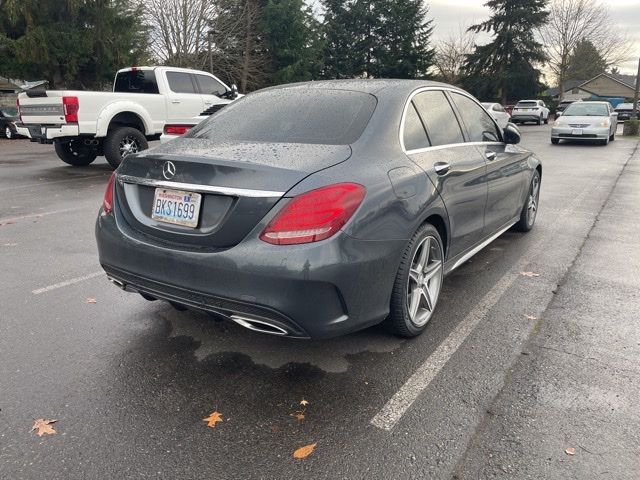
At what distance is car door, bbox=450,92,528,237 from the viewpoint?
13.9 ft

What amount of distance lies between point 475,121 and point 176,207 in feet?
9.19

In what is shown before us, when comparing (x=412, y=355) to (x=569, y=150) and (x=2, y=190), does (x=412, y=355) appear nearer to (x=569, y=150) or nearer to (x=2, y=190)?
(x=2, y=190)

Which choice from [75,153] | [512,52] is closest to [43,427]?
[75,153]

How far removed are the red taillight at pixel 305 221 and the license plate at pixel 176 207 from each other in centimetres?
42

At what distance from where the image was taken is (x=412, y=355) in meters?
3.10

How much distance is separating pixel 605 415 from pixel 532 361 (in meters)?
0.55

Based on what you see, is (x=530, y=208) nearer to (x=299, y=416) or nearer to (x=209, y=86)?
(x=299, y=416)

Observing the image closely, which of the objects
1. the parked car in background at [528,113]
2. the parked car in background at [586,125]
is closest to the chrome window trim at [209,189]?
the parked car in background at [586,125]

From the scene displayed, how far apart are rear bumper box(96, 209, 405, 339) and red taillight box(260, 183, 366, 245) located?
40 millimetres

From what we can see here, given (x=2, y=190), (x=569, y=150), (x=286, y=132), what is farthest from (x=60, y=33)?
(x=286, y=132)

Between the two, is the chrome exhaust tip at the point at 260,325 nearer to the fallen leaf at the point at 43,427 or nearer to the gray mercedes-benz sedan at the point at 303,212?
Result: the gray mercedes-benz sedan at the point at 303,212

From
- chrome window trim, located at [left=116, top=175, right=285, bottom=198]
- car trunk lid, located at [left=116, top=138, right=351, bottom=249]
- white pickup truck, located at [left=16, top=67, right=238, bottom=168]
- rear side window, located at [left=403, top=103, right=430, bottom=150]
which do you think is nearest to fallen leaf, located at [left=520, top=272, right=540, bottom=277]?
rear side window, located at [left=403, top=103, right=430, bottom=150]

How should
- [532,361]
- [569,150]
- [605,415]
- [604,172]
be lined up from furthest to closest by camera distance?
[569,150] → [604,172] → [532,361] → [605,415]

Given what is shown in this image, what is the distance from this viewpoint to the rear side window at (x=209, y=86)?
1200cm
